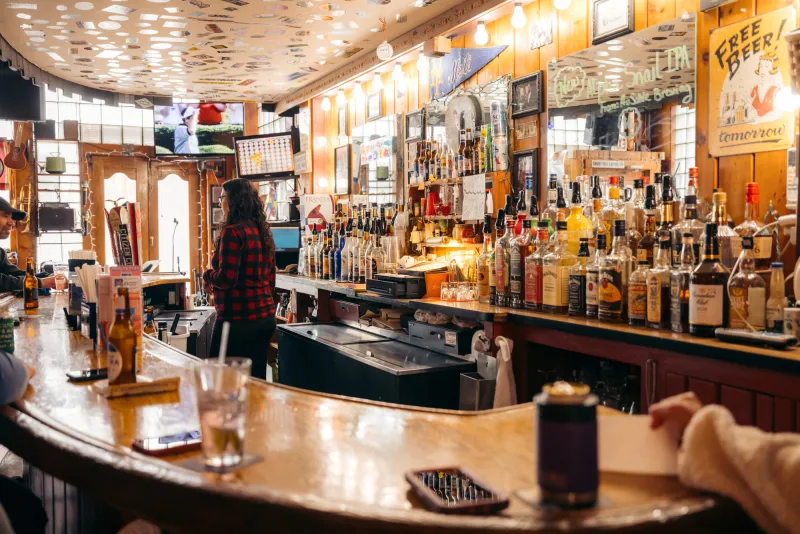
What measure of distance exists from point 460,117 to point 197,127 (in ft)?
19.7

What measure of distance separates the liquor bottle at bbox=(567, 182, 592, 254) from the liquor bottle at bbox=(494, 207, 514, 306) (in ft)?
0.97

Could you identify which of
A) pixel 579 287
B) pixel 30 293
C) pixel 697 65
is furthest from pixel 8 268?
pixel 697 65

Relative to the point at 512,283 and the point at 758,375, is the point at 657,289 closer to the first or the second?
the point at 758,375

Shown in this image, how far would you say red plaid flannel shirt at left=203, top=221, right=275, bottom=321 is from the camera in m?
3.93

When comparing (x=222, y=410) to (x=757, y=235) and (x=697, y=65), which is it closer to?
(x=757, y=235)

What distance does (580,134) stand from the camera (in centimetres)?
347

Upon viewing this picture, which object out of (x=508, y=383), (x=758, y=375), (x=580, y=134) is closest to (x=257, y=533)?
(x=758, y=375)

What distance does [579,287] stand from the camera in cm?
288

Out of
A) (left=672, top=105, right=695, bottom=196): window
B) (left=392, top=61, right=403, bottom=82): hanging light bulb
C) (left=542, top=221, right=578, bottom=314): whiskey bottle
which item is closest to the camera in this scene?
(left=672, top=105, right=695, bottom=196): window

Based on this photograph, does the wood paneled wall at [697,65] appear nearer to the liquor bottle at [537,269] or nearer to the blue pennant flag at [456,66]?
the blue pennant flag at [456,66]

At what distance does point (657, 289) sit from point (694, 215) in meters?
0.34

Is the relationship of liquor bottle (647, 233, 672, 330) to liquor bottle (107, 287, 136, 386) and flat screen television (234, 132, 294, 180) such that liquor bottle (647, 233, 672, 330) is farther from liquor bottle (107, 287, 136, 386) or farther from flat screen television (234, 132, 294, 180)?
flat screen television (234, 132, 294, 180)

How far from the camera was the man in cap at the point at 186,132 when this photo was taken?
9.35m

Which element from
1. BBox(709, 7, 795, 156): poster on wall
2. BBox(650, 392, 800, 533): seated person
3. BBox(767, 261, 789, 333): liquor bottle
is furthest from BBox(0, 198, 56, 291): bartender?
BBox(650, 392, 800, 533): seated person
